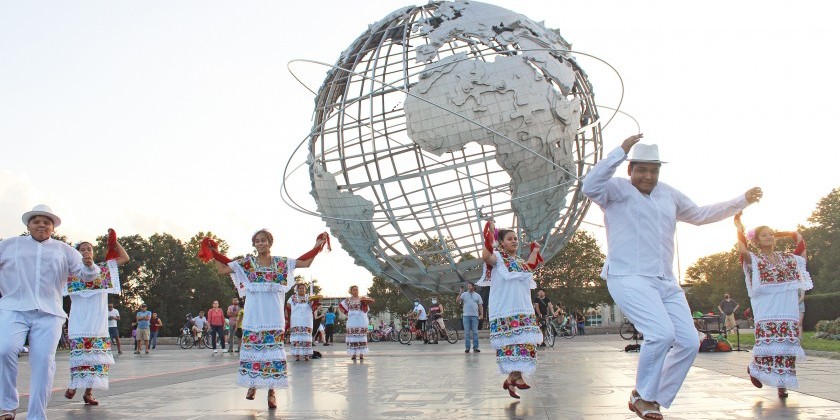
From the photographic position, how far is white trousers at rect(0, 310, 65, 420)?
5500 mm

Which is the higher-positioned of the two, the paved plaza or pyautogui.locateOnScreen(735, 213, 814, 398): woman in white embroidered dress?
pyautogui.locateOnScreen(735, 213, 814, 398): woman in white embroidered dress

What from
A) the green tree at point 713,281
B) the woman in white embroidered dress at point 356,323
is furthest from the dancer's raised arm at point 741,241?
the green tree at point 713,281

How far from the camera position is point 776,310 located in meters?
7.69

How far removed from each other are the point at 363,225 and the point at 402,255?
164 centimetres

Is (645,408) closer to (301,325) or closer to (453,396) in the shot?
(453,396)

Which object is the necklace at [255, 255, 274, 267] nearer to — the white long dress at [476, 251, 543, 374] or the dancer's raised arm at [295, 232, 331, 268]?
the dancer's raised arm at [295, 232, 331, 268]

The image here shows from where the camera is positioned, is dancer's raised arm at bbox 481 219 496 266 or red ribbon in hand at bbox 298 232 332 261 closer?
red ribbon in hand at bbox 298 232 332 261

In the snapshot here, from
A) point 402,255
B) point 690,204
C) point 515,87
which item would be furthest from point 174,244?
point 690,204

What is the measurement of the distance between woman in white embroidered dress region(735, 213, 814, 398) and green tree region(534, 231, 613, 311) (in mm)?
46071

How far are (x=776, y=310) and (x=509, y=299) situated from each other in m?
2.53

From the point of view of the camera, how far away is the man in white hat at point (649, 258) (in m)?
5.00

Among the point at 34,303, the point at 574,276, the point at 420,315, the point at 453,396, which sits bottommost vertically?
the point at 453,396

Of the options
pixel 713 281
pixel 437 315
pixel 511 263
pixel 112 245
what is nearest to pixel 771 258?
pixel 511 263

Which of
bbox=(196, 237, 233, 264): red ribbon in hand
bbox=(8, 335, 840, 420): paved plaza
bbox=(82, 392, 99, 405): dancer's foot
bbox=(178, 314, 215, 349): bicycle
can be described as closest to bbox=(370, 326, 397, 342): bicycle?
bbox=(178, 314, 215, 349): bicycle
